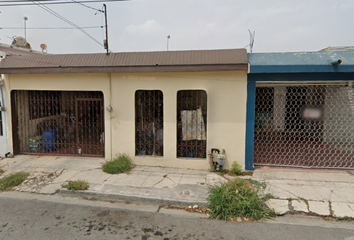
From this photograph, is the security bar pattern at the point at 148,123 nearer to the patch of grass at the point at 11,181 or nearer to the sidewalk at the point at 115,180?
the sidewalk at the point at 115,180

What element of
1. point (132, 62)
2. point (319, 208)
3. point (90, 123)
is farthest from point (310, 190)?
point (90, 123)

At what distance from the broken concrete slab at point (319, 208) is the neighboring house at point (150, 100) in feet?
7.06

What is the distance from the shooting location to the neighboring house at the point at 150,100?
6.61 metres

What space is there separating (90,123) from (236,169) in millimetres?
4914

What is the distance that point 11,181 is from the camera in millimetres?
6066

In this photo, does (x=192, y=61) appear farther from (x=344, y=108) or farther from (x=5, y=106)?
(x=5, y=106)

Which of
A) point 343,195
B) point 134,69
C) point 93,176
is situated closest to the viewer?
point 343,195

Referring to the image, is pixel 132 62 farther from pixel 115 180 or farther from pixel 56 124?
pixel 56 124

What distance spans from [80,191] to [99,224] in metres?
1.57

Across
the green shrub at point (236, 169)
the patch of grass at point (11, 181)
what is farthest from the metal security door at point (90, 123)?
the green shrub at point (236, 169)

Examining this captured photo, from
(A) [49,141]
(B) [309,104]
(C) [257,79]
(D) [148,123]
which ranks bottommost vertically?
(A) [49,141]

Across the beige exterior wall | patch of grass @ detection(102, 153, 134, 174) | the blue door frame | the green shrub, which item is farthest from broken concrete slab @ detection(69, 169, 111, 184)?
the blue door frame

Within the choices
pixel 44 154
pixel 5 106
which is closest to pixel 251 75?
pixel 44 154

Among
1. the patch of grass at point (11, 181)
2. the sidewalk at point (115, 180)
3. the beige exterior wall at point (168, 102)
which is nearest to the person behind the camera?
the sidewalk at point (115, 180)
